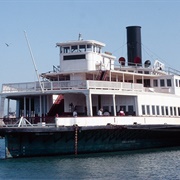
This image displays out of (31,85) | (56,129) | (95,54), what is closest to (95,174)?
(56,129)

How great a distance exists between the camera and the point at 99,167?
24406 millimetres

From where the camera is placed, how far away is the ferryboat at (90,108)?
28.9 meters

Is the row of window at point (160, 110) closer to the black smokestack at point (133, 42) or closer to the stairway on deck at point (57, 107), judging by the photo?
the stairway on deck at point (57, 107)

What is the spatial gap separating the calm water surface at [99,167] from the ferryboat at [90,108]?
3.73ft

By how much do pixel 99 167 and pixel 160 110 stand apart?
1191cm

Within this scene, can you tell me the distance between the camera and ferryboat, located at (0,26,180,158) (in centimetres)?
2891

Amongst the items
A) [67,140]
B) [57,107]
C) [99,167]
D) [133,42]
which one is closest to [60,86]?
[57,107]

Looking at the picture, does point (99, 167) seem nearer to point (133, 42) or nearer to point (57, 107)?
point (57, 107)

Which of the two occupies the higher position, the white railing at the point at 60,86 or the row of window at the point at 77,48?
the row of window at the point at 77,48

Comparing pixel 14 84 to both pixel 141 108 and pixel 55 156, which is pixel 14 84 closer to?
pixel 55 156

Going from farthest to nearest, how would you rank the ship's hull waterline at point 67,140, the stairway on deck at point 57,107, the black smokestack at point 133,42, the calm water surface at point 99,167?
the black smokestack at point 133,42 < the stairway on deck at point 57,107 < the ship's hull waterline at point 67,140 < the calm water surface at point 99,167

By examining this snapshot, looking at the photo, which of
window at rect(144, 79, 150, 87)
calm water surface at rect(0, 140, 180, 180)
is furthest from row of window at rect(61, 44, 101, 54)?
calm water surface at rect(0, 140, 180, 180)

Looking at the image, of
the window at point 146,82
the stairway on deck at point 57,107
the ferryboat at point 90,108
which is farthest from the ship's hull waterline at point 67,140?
the window at point 146,82

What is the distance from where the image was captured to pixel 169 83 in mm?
37469
